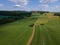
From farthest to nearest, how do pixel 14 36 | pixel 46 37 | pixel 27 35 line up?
1. pixel 27 35
2. pixel 14 36
3. pixel 46 37

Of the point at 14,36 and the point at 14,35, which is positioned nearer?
the point at 14,36

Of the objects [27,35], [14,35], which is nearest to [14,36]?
[14,35]

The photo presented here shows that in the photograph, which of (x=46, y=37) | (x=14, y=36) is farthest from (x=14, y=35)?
(x=46, y=37)

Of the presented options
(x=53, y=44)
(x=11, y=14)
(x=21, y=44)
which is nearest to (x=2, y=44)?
(x=21, y=44)

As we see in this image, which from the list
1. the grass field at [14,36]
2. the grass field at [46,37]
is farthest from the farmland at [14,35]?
the grass field at [46,37]

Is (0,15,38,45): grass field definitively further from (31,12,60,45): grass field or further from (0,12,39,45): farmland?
(31,12,60,45): grass field

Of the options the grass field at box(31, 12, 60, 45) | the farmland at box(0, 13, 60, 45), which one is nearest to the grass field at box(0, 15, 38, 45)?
the farmland at box(0, 13, 60, 45)

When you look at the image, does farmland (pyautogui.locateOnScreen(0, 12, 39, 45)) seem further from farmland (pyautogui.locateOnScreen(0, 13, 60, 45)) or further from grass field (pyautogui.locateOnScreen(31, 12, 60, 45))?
grass field (pyautogui.locateOnScreen(31, 12, 60, 45))

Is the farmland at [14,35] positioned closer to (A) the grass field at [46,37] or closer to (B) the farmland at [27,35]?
(B) the farmland at [27,35]

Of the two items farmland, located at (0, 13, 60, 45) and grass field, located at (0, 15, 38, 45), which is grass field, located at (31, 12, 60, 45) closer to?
farmland, located at (0, 13, 60, 45)

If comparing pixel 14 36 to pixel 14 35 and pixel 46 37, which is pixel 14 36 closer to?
pixel 14 35

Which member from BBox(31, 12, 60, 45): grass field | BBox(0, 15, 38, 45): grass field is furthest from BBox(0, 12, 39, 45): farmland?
BBox(31, 12, 60, 45): grass field

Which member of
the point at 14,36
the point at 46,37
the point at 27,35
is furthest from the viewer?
the point at 27,35

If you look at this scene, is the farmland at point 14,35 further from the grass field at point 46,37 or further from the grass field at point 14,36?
the grass field at point 46,37
